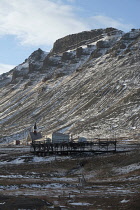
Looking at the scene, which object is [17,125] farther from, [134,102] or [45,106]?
[134,102]

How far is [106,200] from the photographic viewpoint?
23.1m

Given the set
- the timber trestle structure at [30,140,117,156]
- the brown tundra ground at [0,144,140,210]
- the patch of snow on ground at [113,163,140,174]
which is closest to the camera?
the brown tundra ground at [0,144,140,210]

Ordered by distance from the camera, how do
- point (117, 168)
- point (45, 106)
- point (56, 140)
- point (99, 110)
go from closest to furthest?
point (117, 168), point (56, 140), point (99, 110), point (45, 106)

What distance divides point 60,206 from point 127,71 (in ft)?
531

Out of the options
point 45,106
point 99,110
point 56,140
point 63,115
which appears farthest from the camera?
point 45,106

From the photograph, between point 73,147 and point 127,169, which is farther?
point 73,147

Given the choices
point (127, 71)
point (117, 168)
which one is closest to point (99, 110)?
point (127, 71)

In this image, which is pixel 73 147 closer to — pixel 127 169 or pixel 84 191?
pixel 127 169

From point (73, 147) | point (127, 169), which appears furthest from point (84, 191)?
point (73, 147)

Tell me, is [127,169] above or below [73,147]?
below

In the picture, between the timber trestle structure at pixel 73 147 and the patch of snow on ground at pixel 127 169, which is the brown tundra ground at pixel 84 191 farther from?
the timber trestle structure at pixel 73 147

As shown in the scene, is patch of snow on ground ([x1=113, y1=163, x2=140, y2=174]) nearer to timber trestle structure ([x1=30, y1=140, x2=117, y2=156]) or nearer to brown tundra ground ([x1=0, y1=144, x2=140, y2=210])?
brown tundra ground ([x1=0, y1=144, x2=140, y2=210])

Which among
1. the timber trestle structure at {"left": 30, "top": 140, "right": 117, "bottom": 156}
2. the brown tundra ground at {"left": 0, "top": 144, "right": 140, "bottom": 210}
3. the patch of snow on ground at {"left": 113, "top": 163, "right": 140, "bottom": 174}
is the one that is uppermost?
the timber trestle structure at {"left": 30, "top": 140, "right": 117, "bottom": 156}

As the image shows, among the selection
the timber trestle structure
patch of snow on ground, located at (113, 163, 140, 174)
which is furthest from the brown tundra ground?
the timber trestle structure
